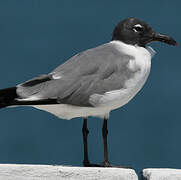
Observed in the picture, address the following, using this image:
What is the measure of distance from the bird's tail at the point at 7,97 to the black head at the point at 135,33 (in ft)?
3.46

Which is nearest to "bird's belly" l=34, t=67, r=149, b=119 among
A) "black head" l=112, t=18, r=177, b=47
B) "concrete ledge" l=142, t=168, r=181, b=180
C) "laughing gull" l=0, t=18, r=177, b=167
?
"laughing gull" l=0, t=18, r=177, b=167

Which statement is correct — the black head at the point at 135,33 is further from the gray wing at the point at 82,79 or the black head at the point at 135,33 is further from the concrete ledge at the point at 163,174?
the concrete ledge at the point at 163,174

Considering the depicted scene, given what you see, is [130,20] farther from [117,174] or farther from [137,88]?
[117,174]

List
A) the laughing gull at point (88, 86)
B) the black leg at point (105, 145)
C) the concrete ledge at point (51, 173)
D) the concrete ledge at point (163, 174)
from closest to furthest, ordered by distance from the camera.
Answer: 1. the concrete ledge at point (51, 173)
2. the concrete ledge at point (163, 174)
3. the laughing gull at point (88, 86)
4. the black leg at point (105, 145)

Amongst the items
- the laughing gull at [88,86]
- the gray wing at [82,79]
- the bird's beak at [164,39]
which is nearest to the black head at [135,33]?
the bird's beak at [164,39]

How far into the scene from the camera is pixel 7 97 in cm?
368

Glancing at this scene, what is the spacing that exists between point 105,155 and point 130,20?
111cm

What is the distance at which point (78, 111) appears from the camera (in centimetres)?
386

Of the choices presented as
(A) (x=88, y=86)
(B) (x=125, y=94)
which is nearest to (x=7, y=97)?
(A) (x=88, y=86)

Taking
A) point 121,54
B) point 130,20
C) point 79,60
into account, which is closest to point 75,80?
point 79,60

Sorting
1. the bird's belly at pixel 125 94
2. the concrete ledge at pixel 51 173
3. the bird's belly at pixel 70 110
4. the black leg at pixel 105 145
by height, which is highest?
the bird's belly at pixel 125 94

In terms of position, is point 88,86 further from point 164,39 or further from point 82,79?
point 164,39

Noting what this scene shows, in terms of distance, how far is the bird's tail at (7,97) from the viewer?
12.0ft

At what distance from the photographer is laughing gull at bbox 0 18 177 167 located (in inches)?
148
